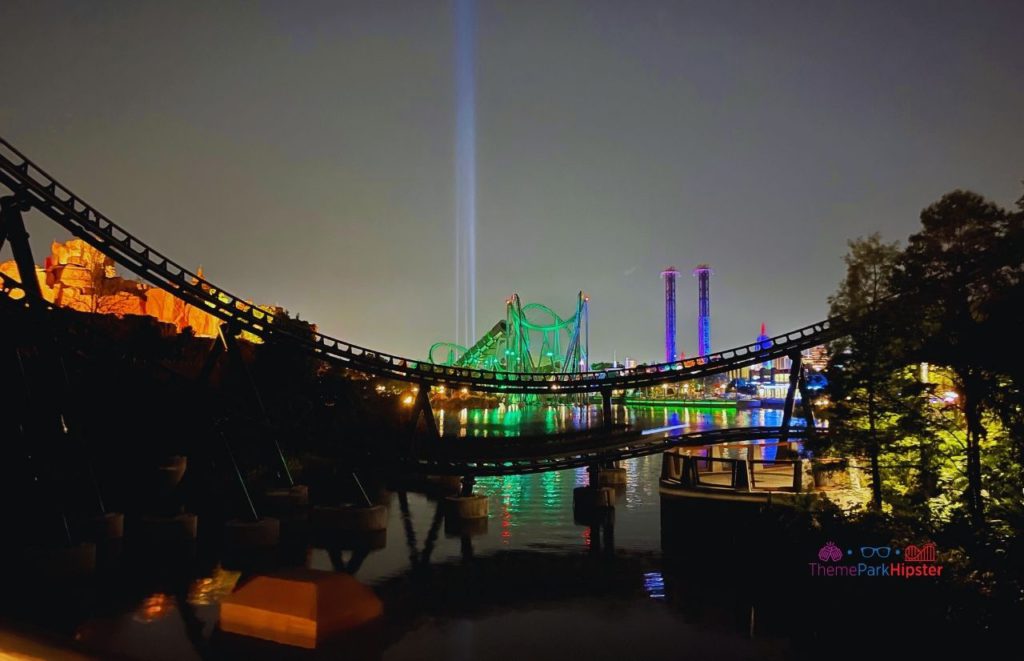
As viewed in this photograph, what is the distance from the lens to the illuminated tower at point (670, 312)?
17762cm

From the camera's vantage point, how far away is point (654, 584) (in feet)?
60.1

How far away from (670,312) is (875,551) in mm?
172692

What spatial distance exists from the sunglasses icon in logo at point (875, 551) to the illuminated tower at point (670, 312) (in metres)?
164

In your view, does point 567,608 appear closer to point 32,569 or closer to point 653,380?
point 32,569

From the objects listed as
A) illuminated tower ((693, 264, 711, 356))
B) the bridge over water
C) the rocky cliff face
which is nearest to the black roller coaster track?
the bridge over water

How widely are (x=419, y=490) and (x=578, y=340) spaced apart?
87.4 m

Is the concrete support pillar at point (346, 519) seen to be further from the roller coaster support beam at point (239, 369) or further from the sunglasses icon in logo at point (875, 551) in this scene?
the sunglasses icon in logo at point (875, 551)

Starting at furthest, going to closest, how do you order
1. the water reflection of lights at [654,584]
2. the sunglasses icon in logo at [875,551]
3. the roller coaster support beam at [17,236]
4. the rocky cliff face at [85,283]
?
the rocky cliff face at [85,283], the roller coaster support beam at [17,236], the water reflection of lights at [654,584], the sunglasses icon in logo at [875,551]

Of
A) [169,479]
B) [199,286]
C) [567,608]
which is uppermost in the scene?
[199,286]

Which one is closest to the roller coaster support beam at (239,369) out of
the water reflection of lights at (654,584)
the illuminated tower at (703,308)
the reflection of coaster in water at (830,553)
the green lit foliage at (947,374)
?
the water reflection of lights at (654,584)

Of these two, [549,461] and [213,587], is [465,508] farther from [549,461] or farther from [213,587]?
[213,587]

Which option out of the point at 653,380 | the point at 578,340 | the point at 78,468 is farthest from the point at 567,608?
the point at 578,340

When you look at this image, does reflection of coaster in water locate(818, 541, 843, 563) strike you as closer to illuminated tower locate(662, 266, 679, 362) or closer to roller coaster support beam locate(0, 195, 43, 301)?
roller coaster support beam locate(0, 195, 43, 301)

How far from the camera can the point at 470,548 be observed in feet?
75.7
